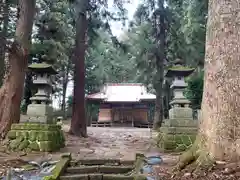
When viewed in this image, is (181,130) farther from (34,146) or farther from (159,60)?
(159,60)

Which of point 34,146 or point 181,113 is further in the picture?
point 181,113

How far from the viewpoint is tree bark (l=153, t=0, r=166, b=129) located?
56.0ft

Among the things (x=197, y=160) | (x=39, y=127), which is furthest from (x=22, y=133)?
(x=197, y=160)

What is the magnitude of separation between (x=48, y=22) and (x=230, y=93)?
13.7 m

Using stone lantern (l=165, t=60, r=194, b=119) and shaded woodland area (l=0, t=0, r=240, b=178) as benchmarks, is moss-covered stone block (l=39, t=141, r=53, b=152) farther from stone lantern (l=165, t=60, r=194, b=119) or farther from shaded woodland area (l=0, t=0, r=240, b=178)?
stone lantern (l=165, t=60, r=194, b=119)

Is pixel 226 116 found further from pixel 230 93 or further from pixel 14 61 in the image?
pixel 14 61

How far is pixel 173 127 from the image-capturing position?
8609mm

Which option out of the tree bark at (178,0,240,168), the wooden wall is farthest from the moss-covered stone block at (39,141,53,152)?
the wooden wall

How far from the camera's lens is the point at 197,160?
414 centimetres

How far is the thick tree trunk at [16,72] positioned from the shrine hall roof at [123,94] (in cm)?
1736

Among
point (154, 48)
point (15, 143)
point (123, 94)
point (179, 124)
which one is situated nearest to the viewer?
point (15, 143)

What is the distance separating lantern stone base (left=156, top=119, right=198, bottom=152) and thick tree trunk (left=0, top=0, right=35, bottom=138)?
14.8 ft

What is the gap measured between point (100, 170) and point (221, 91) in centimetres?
275

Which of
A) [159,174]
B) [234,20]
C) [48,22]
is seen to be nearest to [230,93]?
[234,20]
